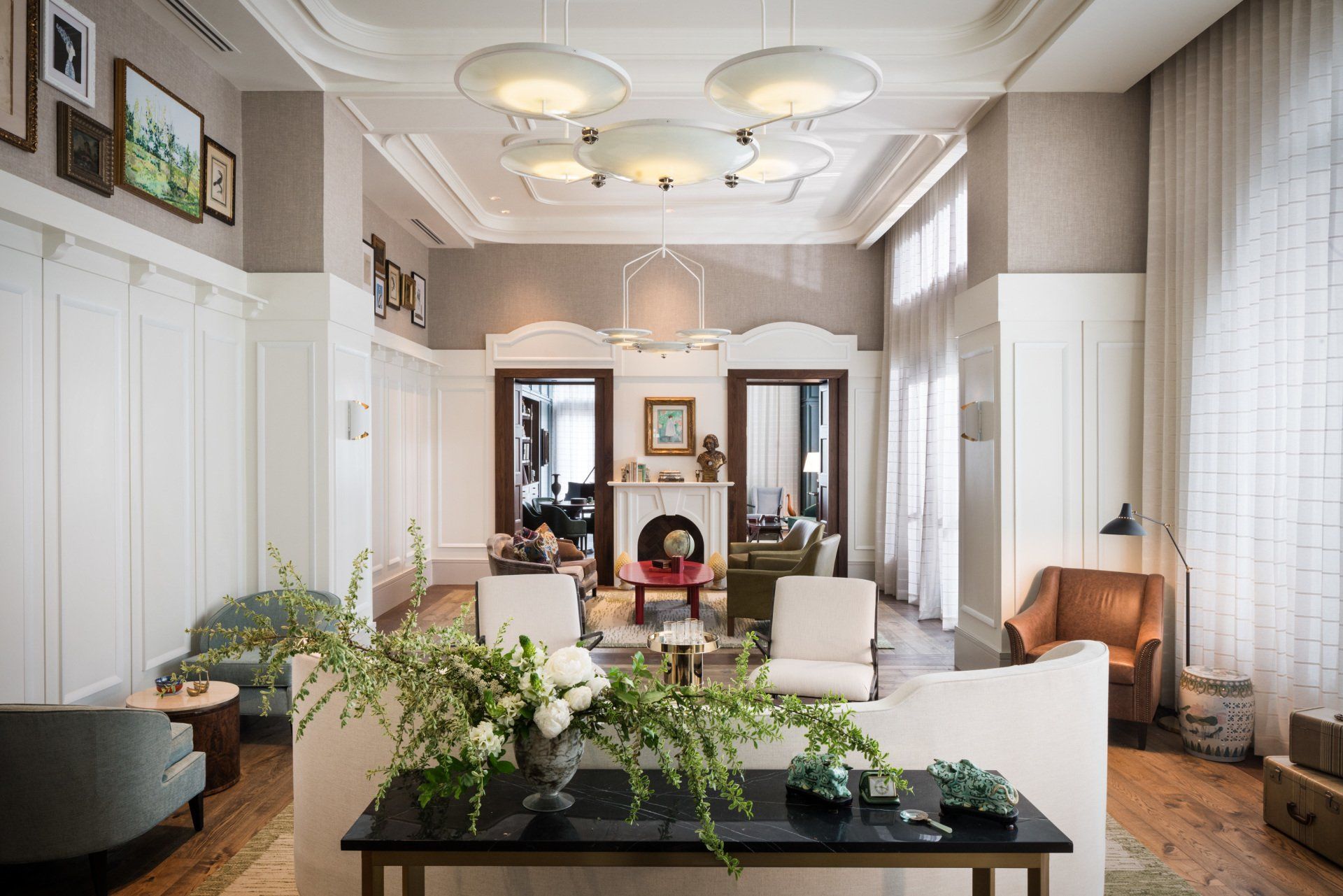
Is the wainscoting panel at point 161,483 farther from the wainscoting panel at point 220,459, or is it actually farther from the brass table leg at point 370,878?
the brass table leg at point 370,878

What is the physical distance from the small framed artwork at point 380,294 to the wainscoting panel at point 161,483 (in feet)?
9.74

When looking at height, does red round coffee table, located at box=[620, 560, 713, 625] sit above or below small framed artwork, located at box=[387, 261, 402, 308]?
below

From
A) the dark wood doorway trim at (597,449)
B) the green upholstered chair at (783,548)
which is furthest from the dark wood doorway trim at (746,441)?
the dark wood doorway trim at (597,449)

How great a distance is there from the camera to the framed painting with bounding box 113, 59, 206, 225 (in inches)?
148

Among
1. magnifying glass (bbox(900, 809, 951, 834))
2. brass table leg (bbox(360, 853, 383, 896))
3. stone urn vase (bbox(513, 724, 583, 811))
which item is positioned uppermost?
stone urn vase (bbox(513, 724, 583, 811))

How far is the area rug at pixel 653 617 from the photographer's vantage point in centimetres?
633

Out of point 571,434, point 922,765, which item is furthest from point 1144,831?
point 571,434

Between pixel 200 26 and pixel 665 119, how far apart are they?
9.48 feet

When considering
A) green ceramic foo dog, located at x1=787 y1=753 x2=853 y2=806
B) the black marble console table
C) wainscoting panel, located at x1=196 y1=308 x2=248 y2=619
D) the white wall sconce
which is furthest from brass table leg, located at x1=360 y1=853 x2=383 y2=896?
the white wall sconce

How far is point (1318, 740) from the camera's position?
307 centimetres

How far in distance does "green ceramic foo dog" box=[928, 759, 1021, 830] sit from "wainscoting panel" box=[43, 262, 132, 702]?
3.54 meters

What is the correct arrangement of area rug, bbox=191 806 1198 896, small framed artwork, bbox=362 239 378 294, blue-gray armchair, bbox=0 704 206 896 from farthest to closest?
small framed artwork, bbox=362 239 378 294, area rug, bbox=191 806 1198 896, blue-gray armchair, bbox=0 704 206 896

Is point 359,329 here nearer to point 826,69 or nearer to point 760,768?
point 826,69

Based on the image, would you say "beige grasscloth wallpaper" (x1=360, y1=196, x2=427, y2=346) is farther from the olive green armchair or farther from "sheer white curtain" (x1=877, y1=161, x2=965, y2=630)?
"sheer white curtain" (x1=877, y1=161, x2=965, y2=630)
